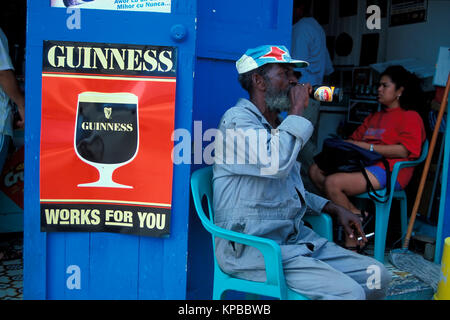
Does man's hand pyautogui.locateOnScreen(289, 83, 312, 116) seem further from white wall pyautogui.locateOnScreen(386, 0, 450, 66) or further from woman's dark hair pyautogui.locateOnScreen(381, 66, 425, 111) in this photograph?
white wall pyautogui.locateOnScreen(386, 0, 450, 66)

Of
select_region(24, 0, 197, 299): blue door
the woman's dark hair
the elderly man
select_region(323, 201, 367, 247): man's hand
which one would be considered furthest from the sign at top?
the woman's dark hair

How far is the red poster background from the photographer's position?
7.29 ft

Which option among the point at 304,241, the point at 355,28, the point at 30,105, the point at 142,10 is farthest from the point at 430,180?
the point at 30,105

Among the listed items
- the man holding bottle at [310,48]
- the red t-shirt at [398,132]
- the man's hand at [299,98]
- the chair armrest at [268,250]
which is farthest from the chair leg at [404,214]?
the chair armrest at [268,250]

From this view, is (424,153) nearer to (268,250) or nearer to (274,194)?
(274,194)

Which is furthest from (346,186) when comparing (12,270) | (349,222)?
(12,270)

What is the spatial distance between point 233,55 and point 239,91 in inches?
8.4

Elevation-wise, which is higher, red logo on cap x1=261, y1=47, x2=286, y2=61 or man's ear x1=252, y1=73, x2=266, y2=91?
red logo on cap x1=261, y1=47, x2=286, y2=61

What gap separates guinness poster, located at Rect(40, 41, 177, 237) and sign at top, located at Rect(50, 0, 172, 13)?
17 centimetres

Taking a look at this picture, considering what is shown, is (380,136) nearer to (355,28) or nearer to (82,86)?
(355,28)

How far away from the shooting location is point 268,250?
2.00 meters

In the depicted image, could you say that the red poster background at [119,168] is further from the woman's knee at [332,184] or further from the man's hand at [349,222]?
the woman's knee at [332,184]

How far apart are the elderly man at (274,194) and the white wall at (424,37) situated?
2834 mm

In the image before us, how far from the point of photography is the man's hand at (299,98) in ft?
7.54
